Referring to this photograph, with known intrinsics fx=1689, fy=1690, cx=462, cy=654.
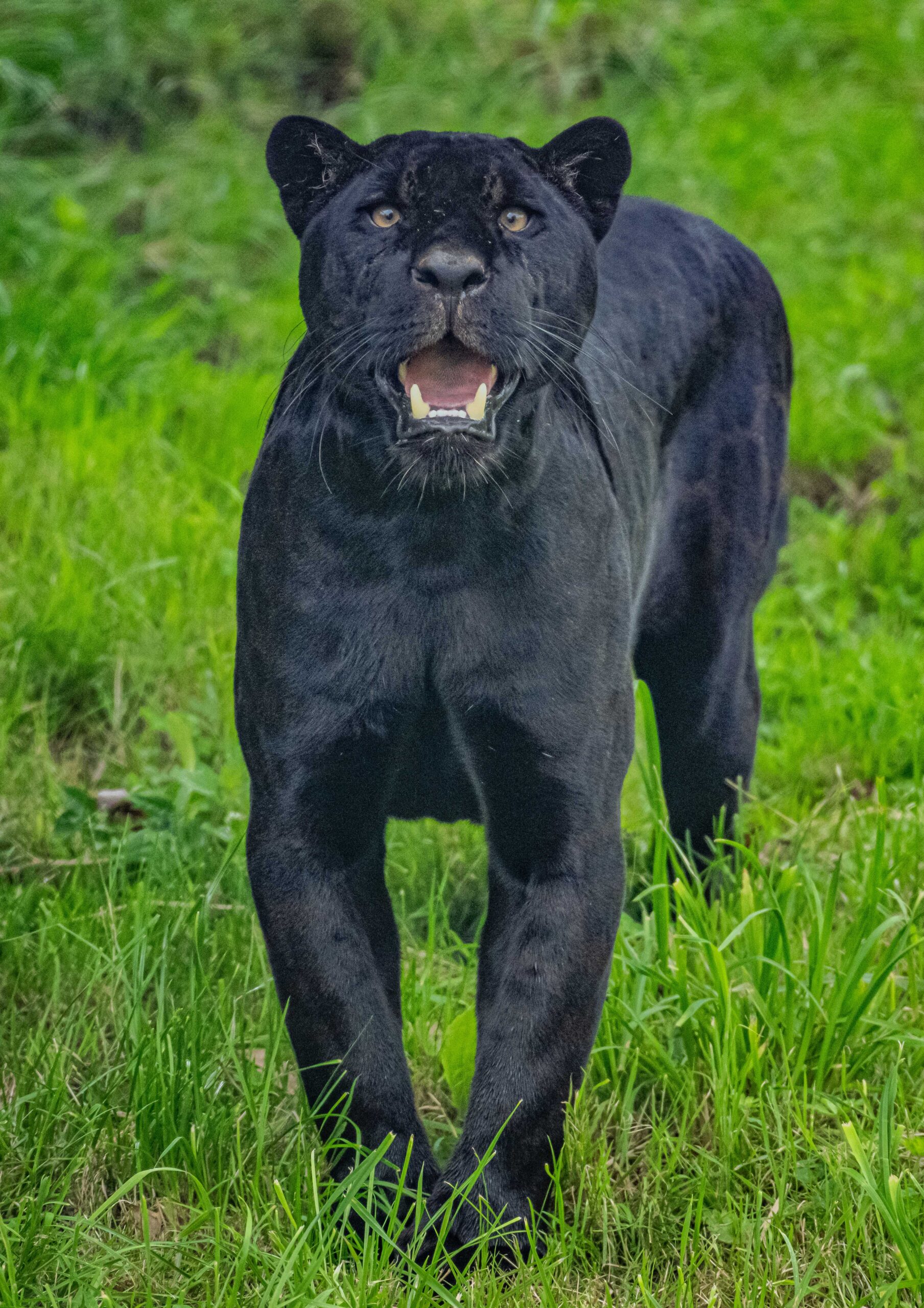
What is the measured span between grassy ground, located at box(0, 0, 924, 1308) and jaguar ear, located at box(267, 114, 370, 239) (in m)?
1.04

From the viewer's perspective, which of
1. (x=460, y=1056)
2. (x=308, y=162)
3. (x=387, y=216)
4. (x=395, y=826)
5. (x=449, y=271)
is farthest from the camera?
(x=395, y=826)

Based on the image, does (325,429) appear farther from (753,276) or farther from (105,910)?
(753,276)

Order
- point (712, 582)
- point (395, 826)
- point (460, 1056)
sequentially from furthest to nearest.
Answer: point (395, 826)
point (712, 582)
point (460, 1056)

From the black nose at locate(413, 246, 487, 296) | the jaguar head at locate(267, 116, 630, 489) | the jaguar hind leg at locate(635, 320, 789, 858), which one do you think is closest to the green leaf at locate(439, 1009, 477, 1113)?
the jaguar hind leg at locate(635, 320, 789, 858)

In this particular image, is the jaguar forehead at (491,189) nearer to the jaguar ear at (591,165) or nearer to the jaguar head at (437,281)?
the jaguar head at (437,281)

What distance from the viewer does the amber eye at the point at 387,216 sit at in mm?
2125

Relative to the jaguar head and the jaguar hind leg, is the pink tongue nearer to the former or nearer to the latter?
the jaguar head

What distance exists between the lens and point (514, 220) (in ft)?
7.05

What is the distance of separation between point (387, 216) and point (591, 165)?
33cm

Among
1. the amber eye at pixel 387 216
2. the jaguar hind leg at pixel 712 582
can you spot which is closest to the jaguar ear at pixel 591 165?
the amber eye at pixel 387 216

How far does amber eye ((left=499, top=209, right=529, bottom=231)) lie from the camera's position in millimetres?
Answer: 2139

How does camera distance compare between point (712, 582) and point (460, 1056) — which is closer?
point (460, 1056)

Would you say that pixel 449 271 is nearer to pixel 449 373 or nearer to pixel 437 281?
pixel 437 281

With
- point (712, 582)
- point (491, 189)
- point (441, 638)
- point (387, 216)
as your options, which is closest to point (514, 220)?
point (491, 189)
